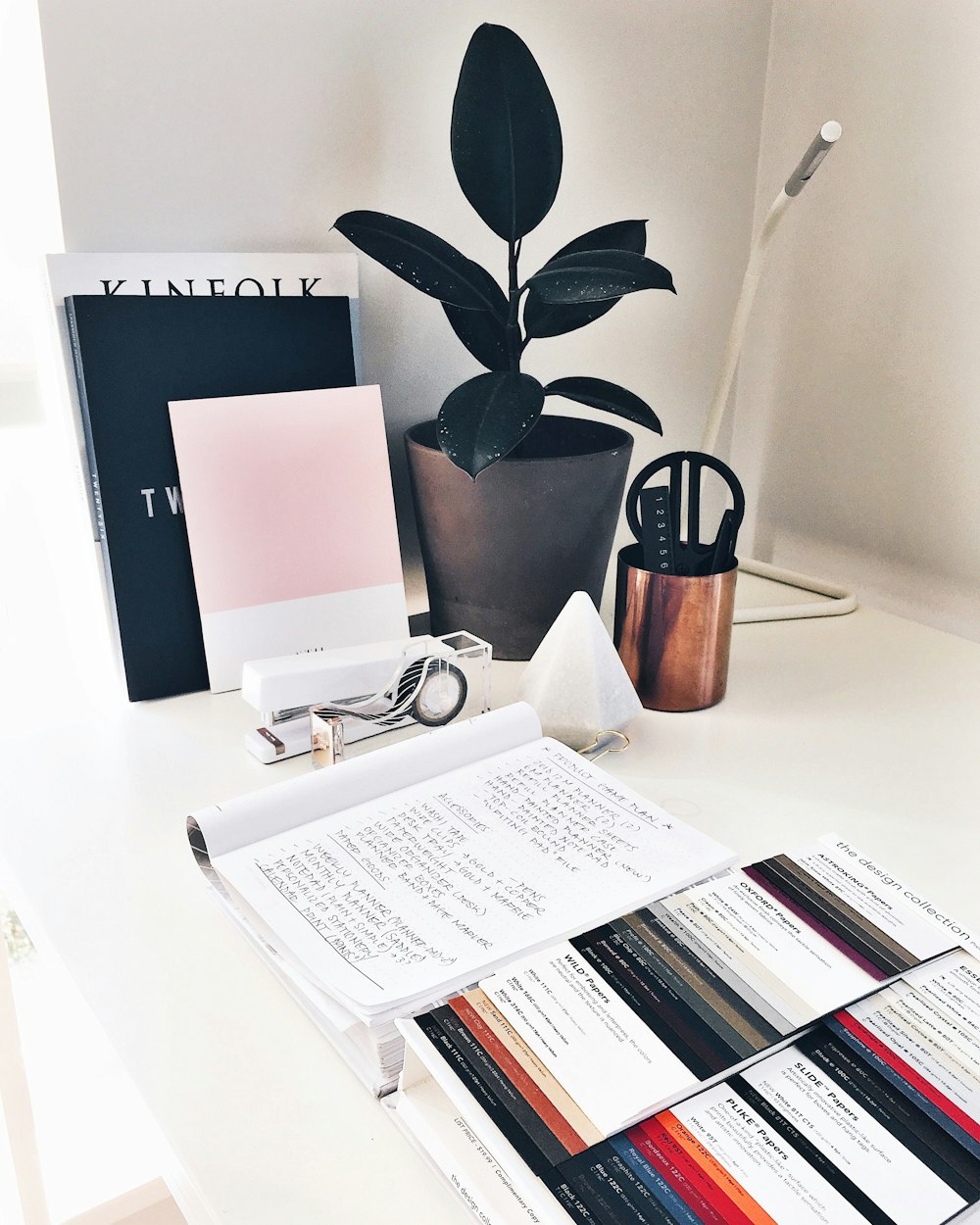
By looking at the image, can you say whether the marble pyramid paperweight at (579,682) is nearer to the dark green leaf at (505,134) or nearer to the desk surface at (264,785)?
the desk surface at (264,785)

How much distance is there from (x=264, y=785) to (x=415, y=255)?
1.51 feet

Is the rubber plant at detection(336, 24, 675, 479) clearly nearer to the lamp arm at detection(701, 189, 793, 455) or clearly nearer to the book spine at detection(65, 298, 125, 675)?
the lamp arm at detection(701, 189, 793, 455)

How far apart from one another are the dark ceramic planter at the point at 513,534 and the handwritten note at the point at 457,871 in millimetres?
255

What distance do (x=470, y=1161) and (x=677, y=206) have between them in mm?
1075

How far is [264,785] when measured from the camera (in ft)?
2.48

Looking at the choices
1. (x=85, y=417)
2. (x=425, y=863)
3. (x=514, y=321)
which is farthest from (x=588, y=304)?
(x=425, y=863)

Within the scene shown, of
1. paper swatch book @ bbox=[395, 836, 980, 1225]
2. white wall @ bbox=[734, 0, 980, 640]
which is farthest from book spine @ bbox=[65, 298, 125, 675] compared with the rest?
white wall @ bbox=[734, 0, 980, 640]

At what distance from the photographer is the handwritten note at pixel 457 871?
20.8 inches

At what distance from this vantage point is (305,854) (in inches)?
24.4

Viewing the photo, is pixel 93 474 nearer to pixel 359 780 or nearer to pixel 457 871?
pixel 359 780

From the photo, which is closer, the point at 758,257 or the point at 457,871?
the point at 457,871

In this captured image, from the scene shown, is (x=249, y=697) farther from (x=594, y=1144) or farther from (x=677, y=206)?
(x=677, y=206)

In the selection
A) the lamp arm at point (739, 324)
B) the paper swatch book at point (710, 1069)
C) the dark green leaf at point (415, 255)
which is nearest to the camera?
the paper swatch book at point (710, 1069)

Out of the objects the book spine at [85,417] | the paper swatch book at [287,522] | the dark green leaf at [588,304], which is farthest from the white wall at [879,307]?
the book spine at [85,417]
